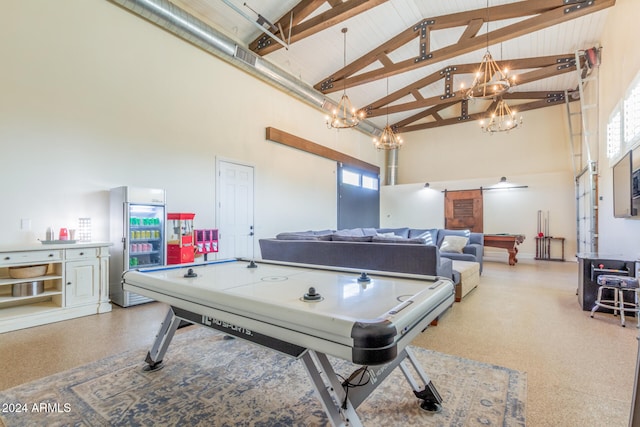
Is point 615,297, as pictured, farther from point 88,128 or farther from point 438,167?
point 438,167

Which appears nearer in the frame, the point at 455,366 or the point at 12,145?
the point at 455,366

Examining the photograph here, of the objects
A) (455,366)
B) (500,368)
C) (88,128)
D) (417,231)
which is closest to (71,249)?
(88,128)

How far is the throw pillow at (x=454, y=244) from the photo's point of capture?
238 inches

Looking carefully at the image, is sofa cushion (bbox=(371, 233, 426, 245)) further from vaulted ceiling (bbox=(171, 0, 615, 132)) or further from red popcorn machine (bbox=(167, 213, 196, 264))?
vaulted ceiling (bbox=(171, 0, 615, 132))

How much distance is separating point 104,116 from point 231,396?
4079mm

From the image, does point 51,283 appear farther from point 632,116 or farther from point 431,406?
point 632,116

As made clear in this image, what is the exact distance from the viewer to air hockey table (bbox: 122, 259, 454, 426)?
1089 mm

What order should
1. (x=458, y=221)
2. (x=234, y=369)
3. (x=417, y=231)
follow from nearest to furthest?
(x=234, y=369) → (x=417, y=231) → (x=458, y=221)

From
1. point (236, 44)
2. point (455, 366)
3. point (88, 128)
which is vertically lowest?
point (455, 366)

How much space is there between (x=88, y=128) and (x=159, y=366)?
338cm

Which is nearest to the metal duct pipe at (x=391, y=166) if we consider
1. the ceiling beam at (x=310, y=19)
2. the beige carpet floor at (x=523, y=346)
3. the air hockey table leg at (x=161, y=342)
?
the ceiling beam at (x=310, y=19)

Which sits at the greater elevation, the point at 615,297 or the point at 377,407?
the point at 615,297

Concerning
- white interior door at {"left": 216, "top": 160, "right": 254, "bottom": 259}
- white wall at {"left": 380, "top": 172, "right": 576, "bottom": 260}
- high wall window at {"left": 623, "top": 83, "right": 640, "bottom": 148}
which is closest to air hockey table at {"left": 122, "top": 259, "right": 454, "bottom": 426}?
white interior door at {"left": 216, "top": 160, "right": 254, "bottom": 259}

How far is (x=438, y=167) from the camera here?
10852 mm
